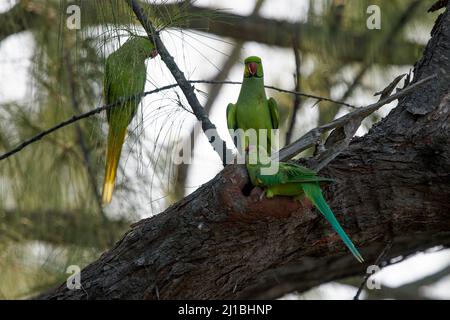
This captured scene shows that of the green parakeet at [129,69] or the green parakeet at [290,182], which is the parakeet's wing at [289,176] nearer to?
the green parakeet at [290,182]

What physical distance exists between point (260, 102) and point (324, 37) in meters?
0.82

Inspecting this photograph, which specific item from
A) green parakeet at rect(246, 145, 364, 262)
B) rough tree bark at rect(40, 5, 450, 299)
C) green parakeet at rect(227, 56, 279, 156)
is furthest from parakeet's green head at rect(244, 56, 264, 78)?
green parakeet at rect(246, 145, 364, 262)

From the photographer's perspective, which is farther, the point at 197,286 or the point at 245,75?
the point at 245,75

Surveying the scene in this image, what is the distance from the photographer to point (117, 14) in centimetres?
188

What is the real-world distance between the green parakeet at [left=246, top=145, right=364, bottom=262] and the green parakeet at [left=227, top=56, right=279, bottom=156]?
1.69 ft

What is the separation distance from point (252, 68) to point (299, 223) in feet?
2.39

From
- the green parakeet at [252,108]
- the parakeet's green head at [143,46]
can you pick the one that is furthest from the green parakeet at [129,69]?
the green parakeet at [252,108]

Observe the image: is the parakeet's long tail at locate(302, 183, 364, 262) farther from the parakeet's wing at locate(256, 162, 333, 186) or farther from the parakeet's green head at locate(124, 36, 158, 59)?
the parakeet's green head at locate(124, 36, 158, 59)

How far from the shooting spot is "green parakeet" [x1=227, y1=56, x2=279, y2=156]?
2209mm

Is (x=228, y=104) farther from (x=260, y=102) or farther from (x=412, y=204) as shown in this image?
(x=412, y=204)

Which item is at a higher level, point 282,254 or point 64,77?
point 64,77

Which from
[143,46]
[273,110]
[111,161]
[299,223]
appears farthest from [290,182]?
[111,161]

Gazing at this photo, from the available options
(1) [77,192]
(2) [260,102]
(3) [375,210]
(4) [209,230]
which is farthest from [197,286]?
(1) [77,192]
